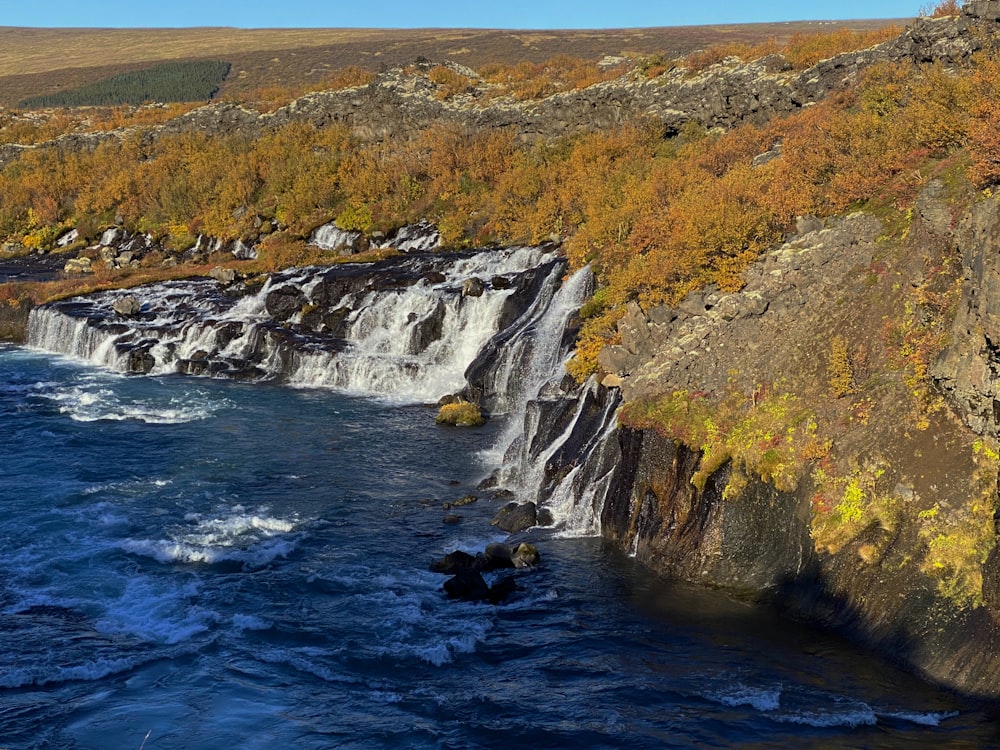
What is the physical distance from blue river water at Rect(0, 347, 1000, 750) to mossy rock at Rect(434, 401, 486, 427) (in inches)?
195

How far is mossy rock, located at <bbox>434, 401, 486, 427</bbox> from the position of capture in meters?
38.2

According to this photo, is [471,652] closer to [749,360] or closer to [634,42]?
[749,360]

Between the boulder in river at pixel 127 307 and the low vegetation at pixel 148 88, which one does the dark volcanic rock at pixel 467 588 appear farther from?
the low vegetation at pixel 148 88

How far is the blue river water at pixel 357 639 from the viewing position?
17188mm

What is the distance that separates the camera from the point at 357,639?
68.4 ft

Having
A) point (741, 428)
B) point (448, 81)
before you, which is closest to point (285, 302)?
point (741, 428)

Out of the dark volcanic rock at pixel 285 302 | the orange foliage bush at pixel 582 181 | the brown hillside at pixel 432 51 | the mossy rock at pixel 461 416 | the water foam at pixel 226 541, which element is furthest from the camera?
the brown hillside at pixel 432 51

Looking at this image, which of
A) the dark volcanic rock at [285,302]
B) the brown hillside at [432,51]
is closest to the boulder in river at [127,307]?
the dark volcanic rock at [285,302]

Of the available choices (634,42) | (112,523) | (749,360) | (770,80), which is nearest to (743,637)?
(749,360)

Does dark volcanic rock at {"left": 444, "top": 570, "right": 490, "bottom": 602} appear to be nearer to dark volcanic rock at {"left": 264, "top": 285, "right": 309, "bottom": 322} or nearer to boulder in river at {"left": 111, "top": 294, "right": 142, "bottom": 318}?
dark volcanic rock at {"left": 264, "top": 285, "right": 309, "bottom": 322}

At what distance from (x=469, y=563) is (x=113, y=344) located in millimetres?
36082

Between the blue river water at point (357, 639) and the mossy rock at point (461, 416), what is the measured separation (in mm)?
4956

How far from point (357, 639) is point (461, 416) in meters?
18.1

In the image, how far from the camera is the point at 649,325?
1162 inches
